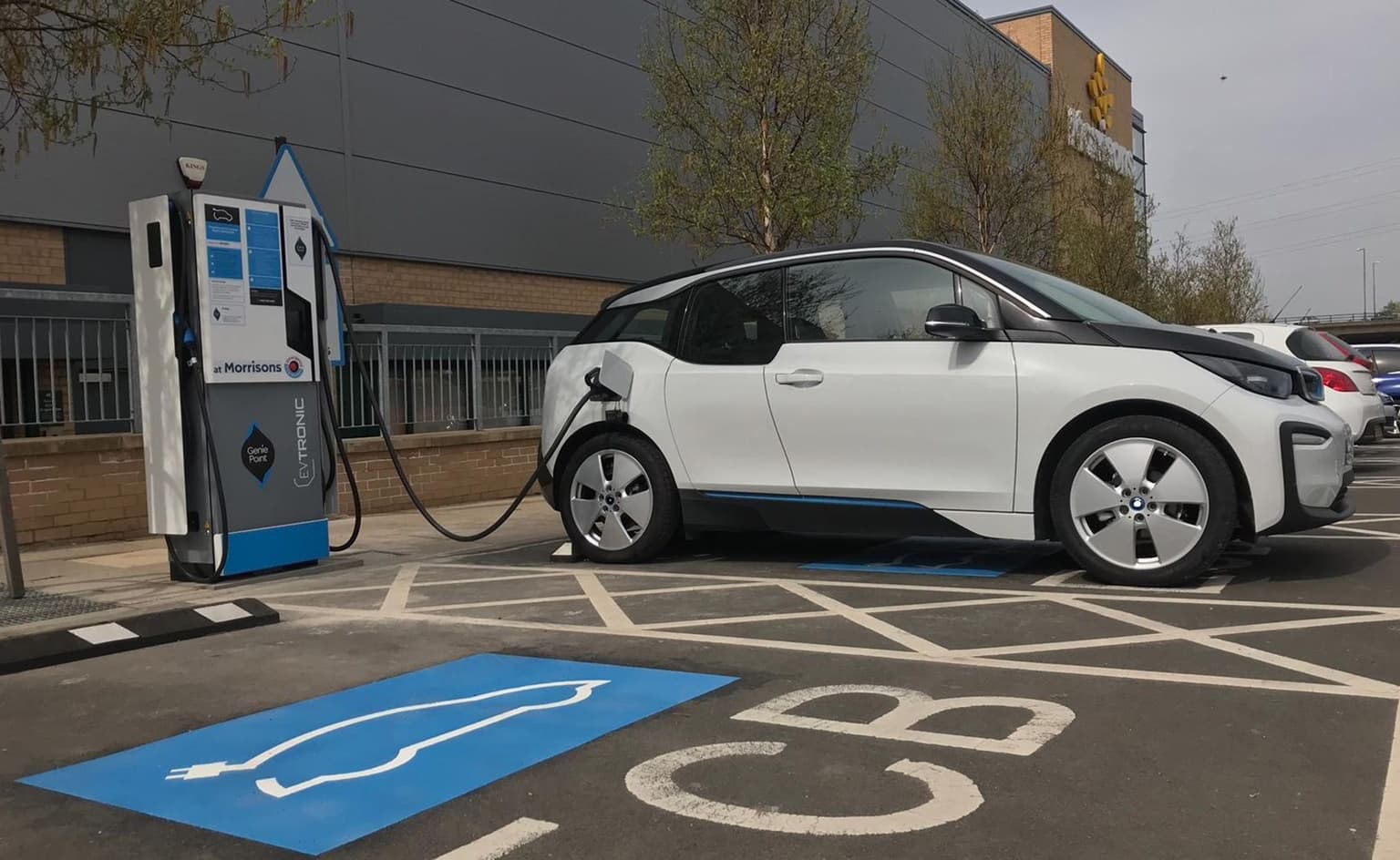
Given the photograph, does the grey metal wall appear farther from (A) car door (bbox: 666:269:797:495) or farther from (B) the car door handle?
(B) the car door handle

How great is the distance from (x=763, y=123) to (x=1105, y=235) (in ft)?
42.9

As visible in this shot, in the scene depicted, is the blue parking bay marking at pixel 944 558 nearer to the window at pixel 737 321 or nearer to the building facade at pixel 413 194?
the window at pixel 737 321

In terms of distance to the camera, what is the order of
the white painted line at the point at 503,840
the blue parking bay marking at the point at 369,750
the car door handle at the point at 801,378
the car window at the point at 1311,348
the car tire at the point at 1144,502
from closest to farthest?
the white painted line at the point at 503,840
the blue parking bay marking at the point at 369,750
the car tire at the point at 1144,502
the car door handle at the point at 801,378
the car window at the point at 1311,348

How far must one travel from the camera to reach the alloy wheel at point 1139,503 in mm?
5500

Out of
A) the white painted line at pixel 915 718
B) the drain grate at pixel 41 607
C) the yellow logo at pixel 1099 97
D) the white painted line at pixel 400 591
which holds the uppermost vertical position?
the yellow logo at pixel 1099 97

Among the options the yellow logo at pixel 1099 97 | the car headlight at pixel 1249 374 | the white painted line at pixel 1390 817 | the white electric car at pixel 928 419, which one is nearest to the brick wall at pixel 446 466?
the white electric car at pixel 928 419

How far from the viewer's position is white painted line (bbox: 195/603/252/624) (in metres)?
5.68

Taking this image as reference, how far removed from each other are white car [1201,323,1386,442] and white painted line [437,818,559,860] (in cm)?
998

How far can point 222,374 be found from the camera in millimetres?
6934

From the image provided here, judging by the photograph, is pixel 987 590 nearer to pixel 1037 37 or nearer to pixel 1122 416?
pixel 1122 416

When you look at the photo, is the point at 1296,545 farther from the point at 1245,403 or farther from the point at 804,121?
the point at 804,121

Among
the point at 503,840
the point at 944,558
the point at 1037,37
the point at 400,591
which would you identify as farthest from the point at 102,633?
the point at 1037,37

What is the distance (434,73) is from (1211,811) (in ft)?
45.4

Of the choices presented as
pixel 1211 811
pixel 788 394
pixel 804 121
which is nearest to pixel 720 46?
pixel 804 121
